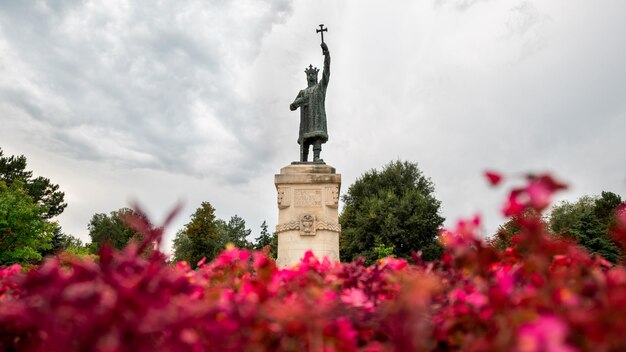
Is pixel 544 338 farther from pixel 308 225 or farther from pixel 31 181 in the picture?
pixel 31 181

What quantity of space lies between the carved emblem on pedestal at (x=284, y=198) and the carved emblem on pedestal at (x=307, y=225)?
0.55 meters

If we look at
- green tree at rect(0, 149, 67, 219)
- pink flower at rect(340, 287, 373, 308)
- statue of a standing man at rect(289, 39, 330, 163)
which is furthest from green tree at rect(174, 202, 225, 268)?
pink flower at rect(340, 287, 373, 308)

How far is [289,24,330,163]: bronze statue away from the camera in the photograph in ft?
40.0

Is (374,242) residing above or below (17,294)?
above

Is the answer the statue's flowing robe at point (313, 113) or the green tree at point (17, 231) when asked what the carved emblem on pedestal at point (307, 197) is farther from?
the green tree at point (17, 231)

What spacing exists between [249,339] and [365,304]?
586 mm

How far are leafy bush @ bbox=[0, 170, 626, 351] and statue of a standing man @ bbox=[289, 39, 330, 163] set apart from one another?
34.3 ft

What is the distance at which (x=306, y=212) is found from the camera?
10781 mm

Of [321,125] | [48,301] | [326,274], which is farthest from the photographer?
[321,125]

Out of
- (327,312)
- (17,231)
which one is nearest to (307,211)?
(327,312)

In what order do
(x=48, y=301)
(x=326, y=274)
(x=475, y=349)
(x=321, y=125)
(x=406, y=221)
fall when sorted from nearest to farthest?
(x=475, y=349) < (x=48, y=301) < (x=326, y=274) < (x=321, y=125) < (x=406, y=221)

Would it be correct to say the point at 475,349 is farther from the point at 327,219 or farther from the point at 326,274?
the point at 327,219

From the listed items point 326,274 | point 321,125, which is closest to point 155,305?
point 326,274

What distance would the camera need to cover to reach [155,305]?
1084 mm
